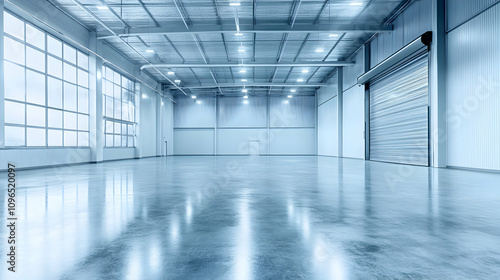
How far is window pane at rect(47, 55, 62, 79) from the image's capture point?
1733 centimetres

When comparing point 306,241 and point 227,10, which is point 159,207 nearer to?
point 306,241

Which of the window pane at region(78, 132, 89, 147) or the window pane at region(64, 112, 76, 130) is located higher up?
the window pane at region(64, 112, 76, 130)

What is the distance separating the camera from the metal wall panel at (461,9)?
42.1ft

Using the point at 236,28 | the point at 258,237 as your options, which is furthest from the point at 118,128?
the point at 258,237

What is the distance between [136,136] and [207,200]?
2666 cm

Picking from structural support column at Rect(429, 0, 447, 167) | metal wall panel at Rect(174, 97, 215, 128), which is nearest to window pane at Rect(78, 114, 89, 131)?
metal wall panel at Rect(174, 97, 215, 128)

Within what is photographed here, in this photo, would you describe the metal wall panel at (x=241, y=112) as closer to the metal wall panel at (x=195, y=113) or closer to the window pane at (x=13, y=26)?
the metal wall panel at (x=195, y=113)

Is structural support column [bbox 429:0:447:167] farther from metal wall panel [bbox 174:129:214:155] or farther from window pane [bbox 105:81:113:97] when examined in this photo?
metal wall panel [bbox 174:129:214:155]

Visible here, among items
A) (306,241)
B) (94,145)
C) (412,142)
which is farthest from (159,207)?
(94,145)

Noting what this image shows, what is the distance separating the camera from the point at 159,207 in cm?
564

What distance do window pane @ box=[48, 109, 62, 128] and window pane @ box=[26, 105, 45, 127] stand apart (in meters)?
0.64

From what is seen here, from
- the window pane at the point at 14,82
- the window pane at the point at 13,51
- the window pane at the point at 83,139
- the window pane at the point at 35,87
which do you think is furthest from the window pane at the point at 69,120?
the window pane at the point at 13,51

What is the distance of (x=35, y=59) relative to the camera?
16109 mm

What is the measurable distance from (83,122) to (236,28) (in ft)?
42.4
